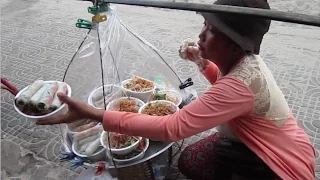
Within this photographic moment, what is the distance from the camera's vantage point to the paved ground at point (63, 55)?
242 centimetres

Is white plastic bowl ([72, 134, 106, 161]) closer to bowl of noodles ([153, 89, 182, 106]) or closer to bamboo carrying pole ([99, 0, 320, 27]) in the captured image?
bowl of noodles ([153, 89, 182, 106])

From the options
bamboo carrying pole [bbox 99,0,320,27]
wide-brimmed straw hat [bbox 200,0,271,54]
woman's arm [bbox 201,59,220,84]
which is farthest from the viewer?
woman's arm [bbox 201,59,220,84]

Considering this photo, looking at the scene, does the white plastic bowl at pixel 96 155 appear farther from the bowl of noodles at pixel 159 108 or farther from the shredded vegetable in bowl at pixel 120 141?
the bowl of noodles at pixel 159 108

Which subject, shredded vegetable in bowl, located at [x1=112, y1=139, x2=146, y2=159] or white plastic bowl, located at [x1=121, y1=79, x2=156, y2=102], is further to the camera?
white plastic bowl, located at [x1=121, y1=79, x2=156, y2=102]

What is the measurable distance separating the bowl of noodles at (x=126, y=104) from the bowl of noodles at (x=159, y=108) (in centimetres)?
5

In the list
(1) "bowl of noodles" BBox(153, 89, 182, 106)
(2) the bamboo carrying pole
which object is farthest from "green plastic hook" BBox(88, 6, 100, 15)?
(1) "bowl of noodles" BBox(153, 89, 182, 106)

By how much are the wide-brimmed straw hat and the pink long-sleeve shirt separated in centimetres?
11

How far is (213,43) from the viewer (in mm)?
1346

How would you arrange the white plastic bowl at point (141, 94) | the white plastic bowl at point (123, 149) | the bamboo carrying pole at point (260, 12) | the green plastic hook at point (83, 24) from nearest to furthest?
the bamboo carrying pole at point (260, 12) < the green plastic hook at point (83, 24) < the white plastic bowl at point (123, 149) < the white plastic bowl at point (141, 94)

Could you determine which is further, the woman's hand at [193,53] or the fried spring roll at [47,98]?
the woman's hand at [193,53]

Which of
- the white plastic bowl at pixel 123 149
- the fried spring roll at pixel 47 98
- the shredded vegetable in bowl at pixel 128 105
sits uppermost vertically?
the fried spring roll at pixel 47 98

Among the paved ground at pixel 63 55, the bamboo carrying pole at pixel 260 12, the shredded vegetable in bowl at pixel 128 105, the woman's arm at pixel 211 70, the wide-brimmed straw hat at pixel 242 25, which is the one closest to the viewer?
the bamboo carrying pole at pixel 260 12

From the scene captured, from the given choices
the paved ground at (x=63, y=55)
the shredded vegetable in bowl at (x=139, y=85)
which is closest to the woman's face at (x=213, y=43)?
the shredded vegetable in bowl at (x=139, y=85)

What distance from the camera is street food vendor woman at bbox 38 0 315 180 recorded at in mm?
1280
